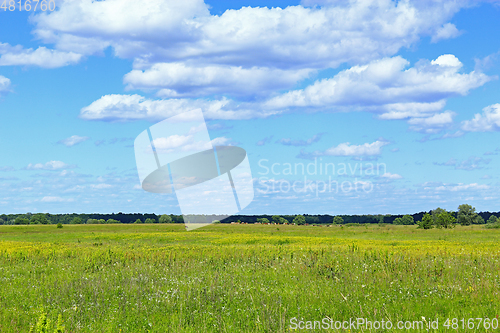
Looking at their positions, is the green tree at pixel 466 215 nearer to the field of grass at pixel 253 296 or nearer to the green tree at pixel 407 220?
the green tree at pixel 407 220

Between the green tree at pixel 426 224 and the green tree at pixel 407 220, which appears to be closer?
the green tree at pixel 426 224

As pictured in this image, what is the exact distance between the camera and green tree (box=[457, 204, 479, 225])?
131375mm

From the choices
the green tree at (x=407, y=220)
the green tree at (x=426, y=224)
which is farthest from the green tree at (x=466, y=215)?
the green tree at (x=426, y=224)

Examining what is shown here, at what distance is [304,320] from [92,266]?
14.1 meters

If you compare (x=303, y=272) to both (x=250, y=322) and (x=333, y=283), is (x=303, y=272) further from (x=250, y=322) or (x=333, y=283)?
(x=250, y=322)

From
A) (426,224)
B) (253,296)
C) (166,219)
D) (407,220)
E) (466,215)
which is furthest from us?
(407,220)

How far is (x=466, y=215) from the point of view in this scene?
433 ft

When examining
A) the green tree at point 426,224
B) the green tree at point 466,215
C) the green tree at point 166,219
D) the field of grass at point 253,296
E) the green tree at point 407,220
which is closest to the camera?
the field of grass at point 253,296

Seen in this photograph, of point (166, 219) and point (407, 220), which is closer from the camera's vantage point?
point (166, 219)

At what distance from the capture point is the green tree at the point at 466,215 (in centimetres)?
13138

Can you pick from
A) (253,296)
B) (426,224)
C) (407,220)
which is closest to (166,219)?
(426,224)

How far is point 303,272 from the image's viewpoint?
16.3 meters

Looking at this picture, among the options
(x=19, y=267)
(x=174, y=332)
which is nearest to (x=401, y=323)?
(x=174, y=332)

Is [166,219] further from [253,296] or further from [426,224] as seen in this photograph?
[253,296]
